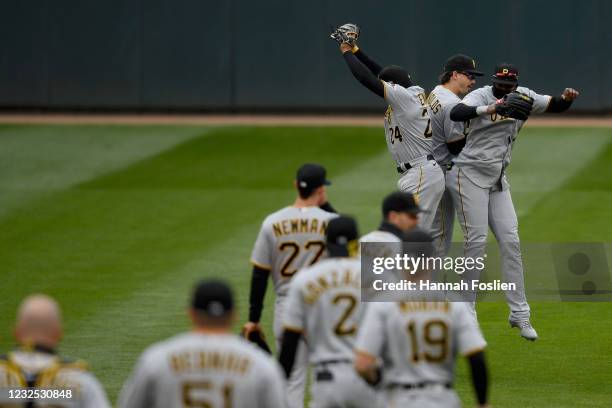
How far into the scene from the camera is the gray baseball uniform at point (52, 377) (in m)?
5.92

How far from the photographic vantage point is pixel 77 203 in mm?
18438

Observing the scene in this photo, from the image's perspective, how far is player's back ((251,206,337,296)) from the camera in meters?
8.76

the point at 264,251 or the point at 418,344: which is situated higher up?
the point at 264,251

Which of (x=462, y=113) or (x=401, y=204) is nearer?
(x=401, y=204)

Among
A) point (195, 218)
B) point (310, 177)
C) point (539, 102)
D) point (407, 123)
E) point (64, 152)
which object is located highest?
point (64, 152)

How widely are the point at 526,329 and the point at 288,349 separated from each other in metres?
4.44

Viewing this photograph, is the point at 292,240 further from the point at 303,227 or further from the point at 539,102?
the point at 539,102

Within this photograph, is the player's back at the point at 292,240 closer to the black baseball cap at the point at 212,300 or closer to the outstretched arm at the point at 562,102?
the black baseball cap at the point at 212,300

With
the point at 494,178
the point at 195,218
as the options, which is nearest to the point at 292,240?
the point at 494,178

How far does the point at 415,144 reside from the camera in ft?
38.8

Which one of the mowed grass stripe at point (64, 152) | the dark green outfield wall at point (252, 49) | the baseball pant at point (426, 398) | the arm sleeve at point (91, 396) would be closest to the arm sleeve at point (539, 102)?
the baseball pant at point (426, 398)

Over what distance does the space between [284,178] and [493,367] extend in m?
9.70

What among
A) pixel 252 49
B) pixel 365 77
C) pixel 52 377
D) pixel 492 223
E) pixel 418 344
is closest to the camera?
pixel 52 377

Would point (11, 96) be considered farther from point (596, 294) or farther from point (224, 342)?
point (224, 342)
